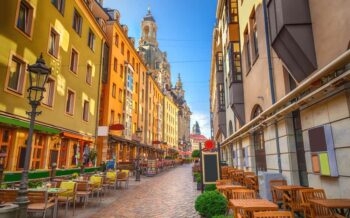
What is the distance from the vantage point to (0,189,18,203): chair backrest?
23.9 ft

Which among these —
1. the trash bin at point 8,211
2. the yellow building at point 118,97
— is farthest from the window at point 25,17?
the yellow building at point 118,97

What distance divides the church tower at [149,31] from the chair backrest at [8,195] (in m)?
73.5

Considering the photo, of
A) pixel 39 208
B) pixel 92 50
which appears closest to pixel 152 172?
pixel 92 50

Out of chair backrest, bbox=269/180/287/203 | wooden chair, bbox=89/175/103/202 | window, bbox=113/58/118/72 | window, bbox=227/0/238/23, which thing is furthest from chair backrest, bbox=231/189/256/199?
window, bbox=113/58/118/72

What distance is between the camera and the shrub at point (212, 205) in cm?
678

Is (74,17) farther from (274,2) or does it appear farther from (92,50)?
(274,2)

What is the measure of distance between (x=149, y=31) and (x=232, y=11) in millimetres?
66389

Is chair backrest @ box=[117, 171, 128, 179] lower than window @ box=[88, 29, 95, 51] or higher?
lower

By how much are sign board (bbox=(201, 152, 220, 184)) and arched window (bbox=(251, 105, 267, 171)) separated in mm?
3223

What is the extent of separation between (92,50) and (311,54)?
19.2 m

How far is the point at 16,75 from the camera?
12414mm

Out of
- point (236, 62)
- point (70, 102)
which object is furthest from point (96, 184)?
point (236, 62)

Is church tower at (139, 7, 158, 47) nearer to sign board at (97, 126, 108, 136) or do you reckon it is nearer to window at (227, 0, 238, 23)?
sign board at (97, 126, 108, 136)

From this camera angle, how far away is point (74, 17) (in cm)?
1939
